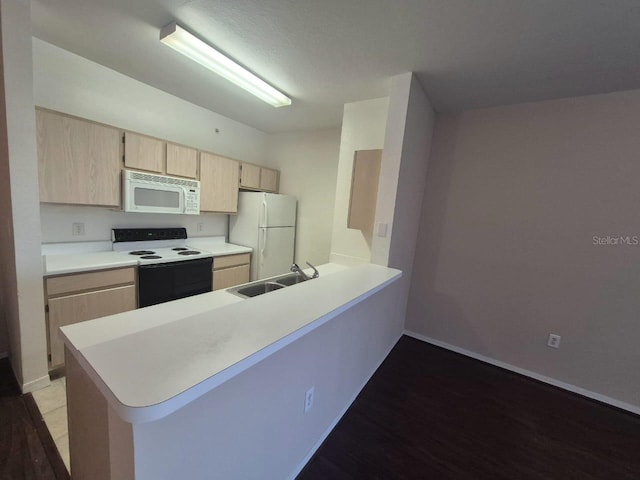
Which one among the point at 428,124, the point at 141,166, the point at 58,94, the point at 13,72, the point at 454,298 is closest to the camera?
the point at 13,72

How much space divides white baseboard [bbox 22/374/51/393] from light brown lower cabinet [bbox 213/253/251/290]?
1.40 meters

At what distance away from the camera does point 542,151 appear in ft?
7.43

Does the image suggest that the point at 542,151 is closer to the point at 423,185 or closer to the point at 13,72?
the point at 423,185

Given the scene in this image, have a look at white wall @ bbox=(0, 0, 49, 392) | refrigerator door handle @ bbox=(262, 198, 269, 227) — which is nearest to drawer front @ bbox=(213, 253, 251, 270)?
refrigerator door handle @ bbox=(262, 198, 269, 227)

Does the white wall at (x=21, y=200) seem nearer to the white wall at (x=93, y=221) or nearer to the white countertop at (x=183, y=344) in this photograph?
the white wall at (x=93, y=221)

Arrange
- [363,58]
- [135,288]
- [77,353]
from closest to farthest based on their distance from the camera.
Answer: [77,353] < [363,58] < [135,288]

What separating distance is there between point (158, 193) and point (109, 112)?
85cm

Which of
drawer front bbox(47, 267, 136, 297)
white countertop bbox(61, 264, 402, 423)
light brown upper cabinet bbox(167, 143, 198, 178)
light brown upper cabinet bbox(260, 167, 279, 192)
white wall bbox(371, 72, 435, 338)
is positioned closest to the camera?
white countertop bbox(61, 264, 402, 423)

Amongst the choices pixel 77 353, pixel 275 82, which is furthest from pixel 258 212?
pixel 77 353

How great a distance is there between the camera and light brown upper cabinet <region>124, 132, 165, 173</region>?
2.29m

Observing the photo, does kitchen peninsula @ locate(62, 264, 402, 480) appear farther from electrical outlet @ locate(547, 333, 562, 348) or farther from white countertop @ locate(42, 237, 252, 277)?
electrical outlet @ locate(547, 333, 562, 348)

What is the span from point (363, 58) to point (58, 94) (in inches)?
99.5

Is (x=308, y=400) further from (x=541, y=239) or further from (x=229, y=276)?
(x=541, y=239)

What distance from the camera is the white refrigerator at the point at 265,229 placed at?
3.27m
